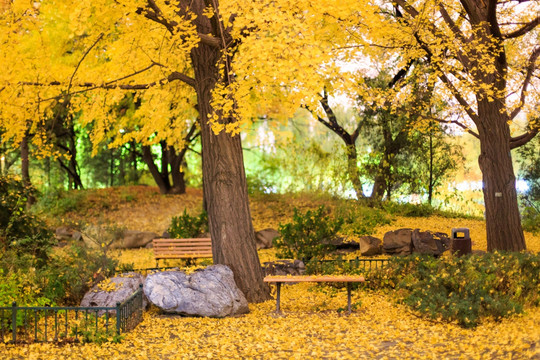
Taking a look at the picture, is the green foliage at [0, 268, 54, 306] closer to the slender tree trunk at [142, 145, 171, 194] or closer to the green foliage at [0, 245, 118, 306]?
the green foliage at [0, 245, 118, 306]

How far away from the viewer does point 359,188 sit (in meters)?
18.4

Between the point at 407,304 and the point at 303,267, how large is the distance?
3346 mm

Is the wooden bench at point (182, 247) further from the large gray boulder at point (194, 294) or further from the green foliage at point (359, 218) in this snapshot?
the green foliage at point (359, 218)

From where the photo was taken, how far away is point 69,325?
26.5ft

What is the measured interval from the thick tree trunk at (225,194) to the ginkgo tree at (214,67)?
16 mm

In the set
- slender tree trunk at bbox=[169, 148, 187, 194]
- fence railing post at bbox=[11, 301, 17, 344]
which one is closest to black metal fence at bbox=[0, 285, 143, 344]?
fence railing post at bbox=[11, 301, 17, 344]

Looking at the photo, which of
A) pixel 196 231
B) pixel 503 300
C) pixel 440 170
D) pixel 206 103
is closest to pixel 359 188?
pixel 440 170

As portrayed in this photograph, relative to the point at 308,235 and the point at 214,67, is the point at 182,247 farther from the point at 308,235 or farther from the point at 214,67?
the point at 214,67

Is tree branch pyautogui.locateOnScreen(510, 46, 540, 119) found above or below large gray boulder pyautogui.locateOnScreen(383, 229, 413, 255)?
above

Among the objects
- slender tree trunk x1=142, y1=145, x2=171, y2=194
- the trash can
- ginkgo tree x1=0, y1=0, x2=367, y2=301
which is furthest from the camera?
slender tree trunk x1=142, y1=145, x2=171, y2=194

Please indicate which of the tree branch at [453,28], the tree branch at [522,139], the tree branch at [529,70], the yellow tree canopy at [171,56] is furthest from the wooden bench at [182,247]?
the tree branch at [529,70]

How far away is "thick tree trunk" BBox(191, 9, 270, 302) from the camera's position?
31.8ft

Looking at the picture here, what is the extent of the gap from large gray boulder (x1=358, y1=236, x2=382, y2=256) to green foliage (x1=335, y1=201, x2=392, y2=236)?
3.98 feet

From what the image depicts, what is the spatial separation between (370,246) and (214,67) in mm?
5736
